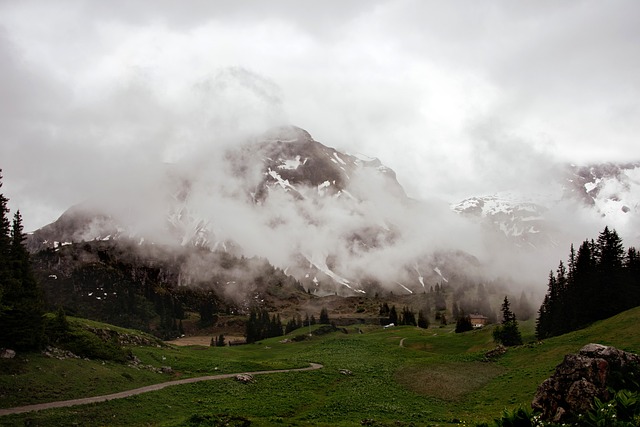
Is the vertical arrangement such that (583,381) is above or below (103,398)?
above

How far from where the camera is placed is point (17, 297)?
5119 centimetres

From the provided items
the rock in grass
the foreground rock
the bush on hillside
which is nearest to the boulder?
the bush on hillside

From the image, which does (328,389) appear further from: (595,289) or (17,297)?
(595,289)

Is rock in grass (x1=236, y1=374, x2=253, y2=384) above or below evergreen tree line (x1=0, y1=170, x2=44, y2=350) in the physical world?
below

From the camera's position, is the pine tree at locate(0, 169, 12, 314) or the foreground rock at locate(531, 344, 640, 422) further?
the pine tree at locate(0, 169, 12, 314)

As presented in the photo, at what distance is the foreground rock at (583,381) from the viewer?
84.9ft

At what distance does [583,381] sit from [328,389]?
3541cm

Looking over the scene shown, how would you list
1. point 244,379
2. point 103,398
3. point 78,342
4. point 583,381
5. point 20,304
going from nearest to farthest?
point 583,381 < point 103,398 < point 20,304 < point 78,342 < point 244,379

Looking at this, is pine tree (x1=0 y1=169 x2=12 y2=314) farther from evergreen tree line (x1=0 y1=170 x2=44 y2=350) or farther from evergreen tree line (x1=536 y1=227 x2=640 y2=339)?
evergreen tree line (x1=536 y1=227 x2=640 y2=339)

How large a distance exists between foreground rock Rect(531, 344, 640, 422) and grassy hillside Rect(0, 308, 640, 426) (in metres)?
7.10

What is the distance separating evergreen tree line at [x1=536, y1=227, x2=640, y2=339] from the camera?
80.8 metres

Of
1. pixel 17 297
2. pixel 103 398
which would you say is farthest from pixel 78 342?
pixel 103 398

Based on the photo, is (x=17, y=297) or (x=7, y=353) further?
(x=17, y=297)

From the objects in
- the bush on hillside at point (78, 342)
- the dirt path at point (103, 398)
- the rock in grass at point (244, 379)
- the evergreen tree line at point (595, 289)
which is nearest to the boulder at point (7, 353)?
the bush on hillside at point (78, 342)
